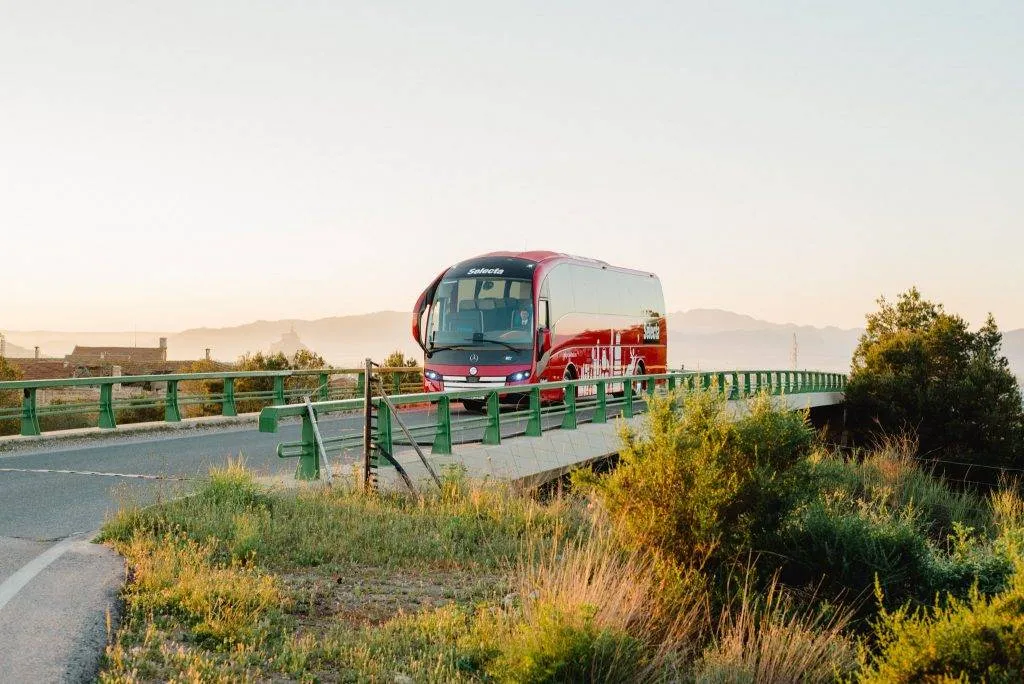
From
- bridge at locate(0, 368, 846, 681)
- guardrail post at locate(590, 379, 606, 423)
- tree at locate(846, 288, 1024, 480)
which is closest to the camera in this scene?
bridge at locate(0, 368, 846, 681)

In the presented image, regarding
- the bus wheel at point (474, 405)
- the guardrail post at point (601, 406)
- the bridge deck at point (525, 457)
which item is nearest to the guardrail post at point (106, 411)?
the bridge deck at point (525, 457)

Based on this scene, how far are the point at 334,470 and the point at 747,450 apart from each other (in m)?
5.85

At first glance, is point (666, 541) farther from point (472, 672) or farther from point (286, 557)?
point (286, 557)

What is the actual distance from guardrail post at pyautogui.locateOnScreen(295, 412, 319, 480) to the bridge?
0.02 metres

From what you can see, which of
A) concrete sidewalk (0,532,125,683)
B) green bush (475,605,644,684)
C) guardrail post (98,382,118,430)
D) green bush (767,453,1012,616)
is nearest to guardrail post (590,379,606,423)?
guardrail post (98,382,118,430)

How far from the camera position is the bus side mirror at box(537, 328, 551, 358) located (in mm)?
24375

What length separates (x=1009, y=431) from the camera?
52.4 metres

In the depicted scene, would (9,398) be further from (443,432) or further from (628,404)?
(443,432)

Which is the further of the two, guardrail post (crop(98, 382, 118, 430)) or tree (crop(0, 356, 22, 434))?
tree (crop(0, 356, 22, 434))

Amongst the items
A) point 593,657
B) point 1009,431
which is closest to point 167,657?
point 593,657

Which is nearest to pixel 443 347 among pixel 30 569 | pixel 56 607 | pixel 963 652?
pixel 30 569

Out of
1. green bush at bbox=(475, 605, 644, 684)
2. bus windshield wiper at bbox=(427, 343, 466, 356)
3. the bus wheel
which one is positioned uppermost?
bus windshield wiper at bbox=(427, 343, 466, 356)

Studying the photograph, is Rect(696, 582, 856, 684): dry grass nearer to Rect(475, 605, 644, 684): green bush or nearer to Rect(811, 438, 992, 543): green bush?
Rect(475, 605, 644, 684): green bush

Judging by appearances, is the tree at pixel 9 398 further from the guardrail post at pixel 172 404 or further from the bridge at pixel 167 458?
the guardrail post at pixel 172 404
